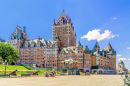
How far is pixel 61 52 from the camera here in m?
112

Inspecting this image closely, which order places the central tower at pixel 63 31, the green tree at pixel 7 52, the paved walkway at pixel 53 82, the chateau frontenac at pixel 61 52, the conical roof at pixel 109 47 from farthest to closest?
the conical roof at pixel 109 47 → the central tower at pixel 63 31 → the chateau frontenac at pixel 61 52 → the green tree at pixel 7 52 → the paved walkway at pixel 53 82

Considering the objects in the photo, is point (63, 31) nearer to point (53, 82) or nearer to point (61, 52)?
point (61, 52)

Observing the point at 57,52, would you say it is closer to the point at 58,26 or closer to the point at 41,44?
the point at 41,44

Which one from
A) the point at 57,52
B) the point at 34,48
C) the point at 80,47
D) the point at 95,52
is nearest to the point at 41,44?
the point at 34,48

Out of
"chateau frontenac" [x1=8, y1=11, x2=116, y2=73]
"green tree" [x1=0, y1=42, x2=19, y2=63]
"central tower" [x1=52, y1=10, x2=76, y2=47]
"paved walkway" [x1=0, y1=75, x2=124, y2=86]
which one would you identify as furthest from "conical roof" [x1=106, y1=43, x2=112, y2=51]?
"paved walkway" [x1=0, y1=75, x2=124, y2=86]

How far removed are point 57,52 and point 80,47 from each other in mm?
17722

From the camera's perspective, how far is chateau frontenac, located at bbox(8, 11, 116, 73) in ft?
357

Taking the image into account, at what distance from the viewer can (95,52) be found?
386 feet

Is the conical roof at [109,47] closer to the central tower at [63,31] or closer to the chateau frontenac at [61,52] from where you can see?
the chateau frontenac at [61,52]

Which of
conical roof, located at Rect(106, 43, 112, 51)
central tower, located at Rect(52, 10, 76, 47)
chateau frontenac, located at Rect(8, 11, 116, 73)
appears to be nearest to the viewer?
chateau frontenac, located at Rect(8, 11, 116, 73)

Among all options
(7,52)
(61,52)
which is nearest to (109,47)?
(61,52)

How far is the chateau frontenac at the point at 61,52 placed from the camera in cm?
10896

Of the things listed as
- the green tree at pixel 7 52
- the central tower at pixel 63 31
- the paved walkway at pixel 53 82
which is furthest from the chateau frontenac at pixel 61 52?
the paved walkway at pixel 53 82

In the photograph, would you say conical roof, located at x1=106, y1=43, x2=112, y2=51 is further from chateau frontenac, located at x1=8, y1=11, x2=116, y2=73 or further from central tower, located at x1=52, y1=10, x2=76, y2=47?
central tower, located at x1=52, y1=10, x2=76, y2=47
